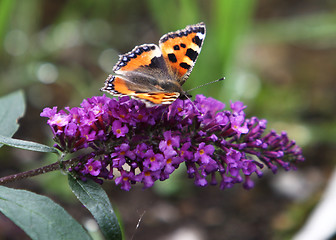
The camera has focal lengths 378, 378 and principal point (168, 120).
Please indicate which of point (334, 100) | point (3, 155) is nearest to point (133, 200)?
point (3, 155)

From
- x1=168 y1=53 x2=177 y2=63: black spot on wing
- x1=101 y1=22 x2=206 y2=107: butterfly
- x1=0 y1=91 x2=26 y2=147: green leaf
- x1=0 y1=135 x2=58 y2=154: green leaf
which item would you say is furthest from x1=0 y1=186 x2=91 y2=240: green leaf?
x1=168 y1=53 x2=177 y2=63: black spot on wing

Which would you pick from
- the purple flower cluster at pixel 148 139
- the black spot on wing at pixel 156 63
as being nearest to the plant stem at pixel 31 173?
the purple flower cluster at pixel 148 139

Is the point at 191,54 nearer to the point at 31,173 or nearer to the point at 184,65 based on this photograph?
the point at 184,65

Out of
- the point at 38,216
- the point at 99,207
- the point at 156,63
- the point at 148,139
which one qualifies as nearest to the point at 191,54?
the point at 156,63

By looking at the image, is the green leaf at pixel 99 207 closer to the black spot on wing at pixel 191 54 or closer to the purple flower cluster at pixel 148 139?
the purple flower cluster at pixel 148 139

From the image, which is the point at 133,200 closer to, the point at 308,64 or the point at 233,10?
the point at 233,10
